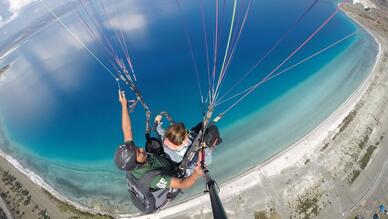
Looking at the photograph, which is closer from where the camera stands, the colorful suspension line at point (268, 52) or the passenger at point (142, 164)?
the passenger at point (142, 164)

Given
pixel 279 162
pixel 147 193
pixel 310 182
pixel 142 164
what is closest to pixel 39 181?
pixel 279 162

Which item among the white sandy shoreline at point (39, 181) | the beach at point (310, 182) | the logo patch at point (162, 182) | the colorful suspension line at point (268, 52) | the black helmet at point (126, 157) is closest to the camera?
the black helmet at point (126, 157)

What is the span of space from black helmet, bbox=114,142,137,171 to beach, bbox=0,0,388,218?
1237 centimetres

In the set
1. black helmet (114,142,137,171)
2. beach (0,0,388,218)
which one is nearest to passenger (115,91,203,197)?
black helmet (114,142,137,171)

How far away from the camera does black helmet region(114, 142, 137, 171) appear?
14.5ft

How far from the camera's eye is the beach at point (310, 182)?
633 inches

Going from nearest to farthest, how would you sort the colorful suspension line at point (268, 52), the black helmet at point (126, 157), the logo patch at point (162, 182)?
1. the black helmet at point (126, 157)
2. the logo patch at point (162, 182)
3. the colorful suspension line at point (268, 52)

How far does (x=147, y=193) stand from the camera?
5.17 m

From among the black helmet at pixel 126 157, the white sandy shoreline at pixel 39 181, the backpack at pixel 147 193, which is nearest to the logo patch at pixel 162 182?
the backpack at pixel 147 193

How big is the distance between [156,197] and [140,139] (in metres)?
14.2

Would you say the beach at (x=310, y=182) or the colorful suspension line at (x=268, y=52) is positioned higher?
the colorful suspension line at (x=268, y=52)

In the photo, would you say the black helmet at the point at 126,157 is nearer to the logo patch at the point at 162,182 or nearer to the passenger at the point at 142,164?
the passenger at the point at 142,164

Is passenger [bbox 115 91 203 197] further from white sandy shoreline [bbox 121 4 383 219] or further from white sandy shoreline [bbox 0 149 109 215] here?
white sandy shoreline [bbox 0 149 109 215]

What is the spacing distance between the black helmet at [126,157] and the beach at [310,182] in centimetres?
1237
